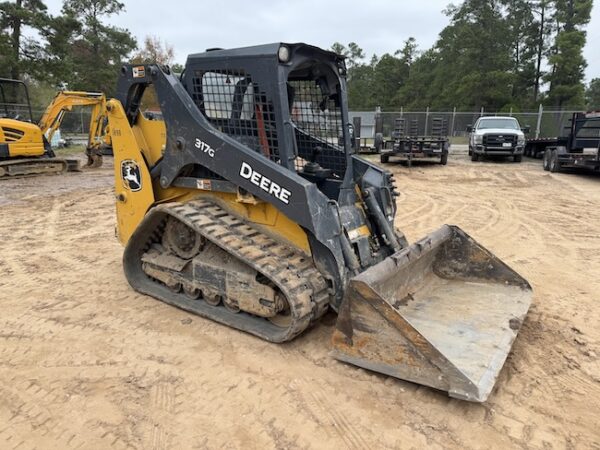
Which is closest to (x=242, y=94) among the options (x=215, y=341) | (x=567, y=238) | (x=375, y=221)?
(x=375, y=221)

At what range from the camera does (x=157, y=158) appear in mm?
4156

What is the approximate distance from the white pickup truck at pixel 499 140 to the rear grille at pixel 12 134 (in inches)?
595

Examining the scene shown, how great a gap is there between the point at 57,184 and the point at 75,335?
9.33 m

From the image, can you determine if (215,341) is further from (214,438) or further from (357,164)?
(357,164)

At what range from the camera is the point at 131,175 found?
419cm

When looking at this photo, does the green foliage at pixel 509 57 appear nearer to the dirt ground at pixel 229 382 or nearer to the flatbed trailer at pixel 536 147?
the flatbed trailer at pixel 536 147

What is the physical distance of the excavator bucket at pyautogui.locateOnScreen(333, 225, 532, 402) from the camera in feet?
8.73

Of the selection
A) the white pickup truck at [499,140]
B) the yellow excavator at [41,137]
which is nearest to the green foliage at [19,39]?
the yellow excavator at [41,137]

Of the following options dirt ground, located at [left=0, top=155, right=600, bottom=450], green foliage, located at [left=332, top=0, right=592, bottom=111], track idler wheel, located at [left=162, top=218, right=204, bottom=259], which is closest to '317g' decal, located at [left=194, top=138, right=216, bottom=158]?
track idler wheel, located at [left=162, top=218, right=204, bottom=259]

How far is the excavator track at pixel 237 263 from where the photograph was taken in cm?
314

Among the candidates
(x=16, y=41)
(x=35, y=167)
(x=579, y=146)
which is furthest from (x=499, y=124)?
(x=16, y=41)

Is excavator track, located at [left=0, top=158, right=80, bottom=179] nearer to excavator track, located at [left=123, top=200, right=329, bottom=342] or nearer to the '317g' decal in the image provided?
excavator track, located at [left=123, top=200, right=329, bottom=342]

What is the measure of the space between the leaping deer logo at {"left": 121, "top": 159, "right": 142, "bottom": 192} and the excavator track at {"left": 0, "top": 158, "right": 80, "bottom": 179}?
10015 mm

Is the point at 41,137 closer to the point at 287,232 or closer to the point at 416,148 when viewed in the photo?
the point at 416,148
